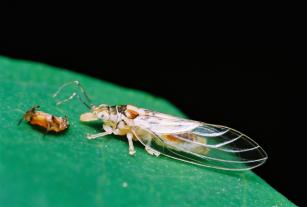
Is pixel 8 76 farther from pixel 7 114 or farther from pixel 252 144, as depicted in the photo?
pixel 252 144

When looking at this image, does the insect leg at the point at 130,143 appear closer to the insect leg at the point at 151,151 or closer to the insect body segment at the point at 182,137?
the insect body segment at the point at 182,137

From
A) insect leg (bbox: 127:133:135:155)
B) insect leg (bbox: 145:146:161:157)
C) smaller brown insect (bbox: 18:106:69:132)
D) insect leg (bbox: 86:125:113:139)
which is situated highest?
smaller brown insect (bbox: 18:106:69:132)

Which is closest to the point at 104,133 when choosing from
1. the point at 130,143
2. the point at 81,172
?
the point at 130,143

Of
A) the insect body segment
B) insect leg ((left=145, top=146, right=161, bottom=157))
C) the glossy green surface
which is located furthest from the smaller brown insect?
insect leg ((left=145, top=146, right=161, bottom=157))

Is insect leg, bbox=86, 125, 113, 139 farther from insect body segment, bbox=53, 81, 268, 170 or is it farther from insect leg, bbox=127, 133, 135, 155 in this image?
insect leg, bbox=127, 133, 135, 155

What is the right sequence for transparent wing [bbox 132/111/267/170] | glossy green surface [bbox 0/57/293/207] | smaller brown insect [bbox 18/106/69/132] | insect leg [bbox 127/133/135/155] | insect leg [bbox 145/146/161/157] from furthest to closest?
transparent wing [bbox 132/111/267/170]
insect leg [bbox 145/146/161/157]
insect leg [bbox 127/133/135/155]
smaller brown insect [bbox 18/106/69/132]
glossy green surface [bbox 0/57/293/207]

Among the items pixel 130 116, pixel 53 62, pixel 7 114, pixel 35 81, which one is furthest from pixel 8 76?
pixel 53 62
